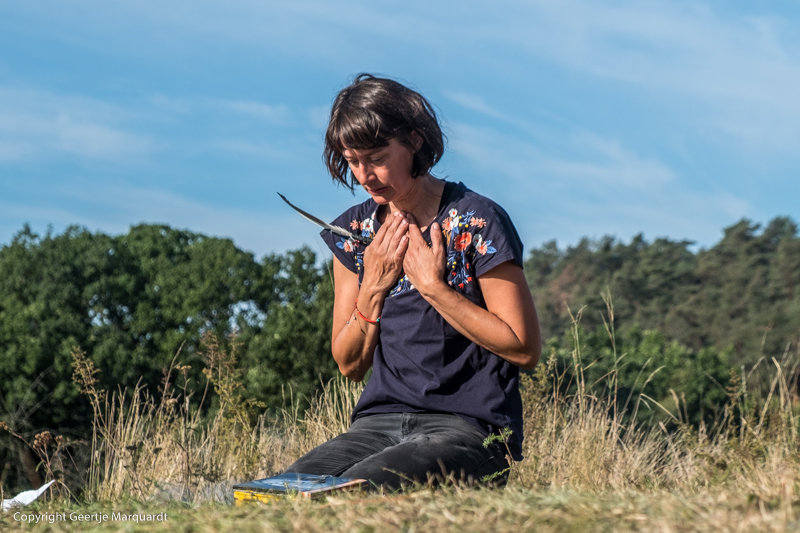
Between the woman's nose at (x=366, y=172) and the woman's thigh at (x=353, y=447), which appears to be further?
the woman's nose at (x=366, y=172)

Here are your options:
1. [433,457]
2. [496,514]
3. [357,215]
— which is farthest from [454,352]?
[496,514]

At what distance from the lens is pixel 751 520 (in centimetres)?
138

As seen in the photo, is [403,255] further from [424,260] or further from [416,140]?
[416,140]

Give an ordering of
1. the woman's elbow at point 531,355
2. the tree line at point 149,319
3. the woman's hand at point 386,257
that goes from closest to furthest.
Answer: the woman's elbow at point 531,355 < the woman's hand at point 386,257 < the tree line at point 149,319

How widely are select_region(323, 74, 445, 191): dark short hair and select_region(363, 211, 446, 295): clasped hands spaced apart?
23cm

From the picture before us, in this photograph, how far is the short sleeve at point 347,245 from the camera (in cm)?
310

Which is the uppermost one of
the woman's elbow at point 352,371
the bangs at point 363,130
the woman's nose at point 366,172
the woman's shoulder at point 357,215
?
the bangs at point 363,130

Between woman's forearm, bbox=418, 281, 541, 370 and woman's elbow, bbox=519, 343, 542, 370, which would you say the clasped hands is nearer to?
woman's forearm, bbox=418, 281, 541, 370

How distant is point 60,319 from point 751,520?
16.6 meters

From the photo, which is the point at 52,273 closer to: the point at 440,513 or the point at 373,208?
the point at 373,208

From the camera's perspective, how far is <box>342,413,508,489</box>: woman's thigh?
2.26m

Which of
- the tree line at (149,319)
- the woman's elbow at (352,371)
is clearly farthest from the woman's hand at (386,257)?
the tree line at (149,319)

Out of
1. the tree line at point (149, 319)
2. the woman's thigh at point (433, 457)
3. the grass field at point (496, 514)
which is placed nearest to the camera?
the grass field at point (496, 514)

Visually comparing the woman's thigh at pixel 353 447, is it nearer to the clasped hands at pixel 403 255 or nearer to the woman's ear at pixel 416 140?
the clasped hands at pixel 403 255
